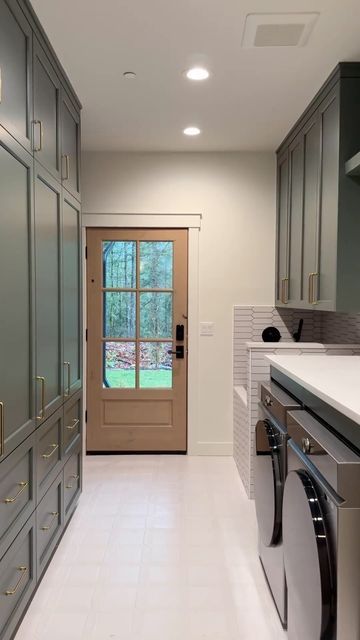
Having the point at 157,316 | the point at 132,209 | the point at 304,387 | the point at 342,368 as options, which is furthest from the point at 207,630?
the point at 132,209

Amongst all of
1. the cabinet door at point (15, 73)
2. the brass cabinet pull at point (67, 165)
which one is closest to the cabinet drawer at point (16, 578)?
the cabinet door at point (15, 73)

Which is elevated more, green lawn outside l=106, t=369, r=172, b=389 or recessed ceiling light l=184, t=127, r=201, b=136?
recessed ceiling light l=184, t=127, r=201, b=136

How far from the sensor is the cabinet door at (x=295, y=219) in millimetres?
3037

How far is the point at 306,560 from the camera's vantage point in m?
1.28

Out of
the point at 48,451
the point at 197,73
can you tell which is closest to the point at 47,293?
the point at 48,451

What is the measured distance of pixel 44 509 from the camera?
2070 mm

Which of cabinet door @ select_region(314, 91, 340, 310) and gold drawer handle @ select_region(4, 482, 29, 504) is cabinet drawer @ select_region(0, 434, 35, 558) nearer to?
gold drawer handle @ select_region(4, 482, 29, 504)

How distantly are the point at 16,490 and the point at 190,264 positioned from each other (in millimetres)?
2452

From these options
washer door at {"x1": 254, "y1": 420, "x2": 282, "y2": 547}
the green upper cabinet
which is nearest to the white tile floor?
washer door at {"x1": 254, "y1": 420, "x2": 282, "y2": 547}

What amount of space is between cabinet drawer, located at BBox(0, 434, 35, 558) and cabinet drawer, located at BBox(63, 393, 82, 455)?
58 centimetres

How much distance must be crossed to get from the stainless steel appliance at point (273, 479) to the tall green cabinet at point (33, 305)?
96 centimetres

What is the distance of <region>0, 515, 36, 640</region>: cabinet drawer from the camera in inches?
62.1

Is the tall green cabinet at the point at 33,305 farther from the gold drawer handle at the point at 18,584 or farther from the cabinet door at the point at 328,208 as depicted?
the cabinet door at the point at 328,208

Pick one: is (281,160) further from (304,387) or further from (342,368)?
(304,387)
